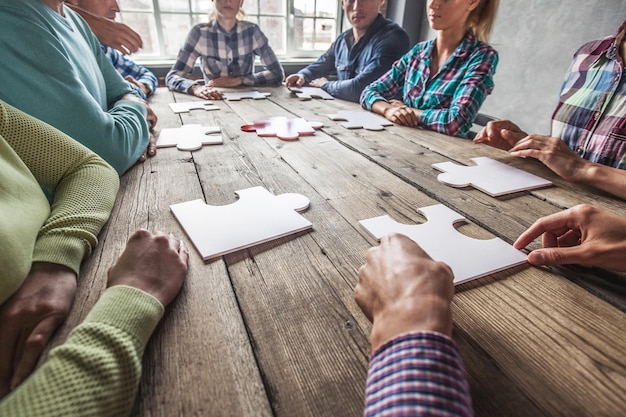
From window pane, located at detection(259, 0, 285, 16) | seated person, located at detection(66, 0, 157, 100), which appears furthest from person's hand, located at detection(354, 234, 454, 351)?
window pane, located at detection(259, 0, 285, 16)

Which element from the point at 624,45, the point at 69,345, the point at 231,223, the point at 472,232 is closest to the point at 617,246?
the point at 472,232

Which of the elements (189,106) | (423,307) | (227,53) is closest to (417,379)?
(423,307)

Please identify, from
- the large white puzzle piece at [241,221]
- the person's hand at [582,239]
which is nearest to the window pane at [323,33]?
the large white puzzle piece at [241,221]

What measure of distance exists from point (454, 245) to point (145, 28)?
3.83 meters

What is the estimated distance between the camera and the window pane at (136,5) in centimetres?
320

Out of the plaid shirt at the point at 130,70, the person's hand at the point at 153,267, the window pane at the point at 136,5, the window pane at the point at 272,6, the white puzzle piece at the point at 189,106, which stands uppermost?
the window pane at the point at 272,6

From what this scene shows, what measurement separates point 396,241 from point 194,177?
25.0 inches

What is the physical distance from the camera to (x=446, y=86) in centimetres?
163

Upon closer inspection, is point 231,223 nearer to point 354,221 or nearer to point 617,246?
point 354,221

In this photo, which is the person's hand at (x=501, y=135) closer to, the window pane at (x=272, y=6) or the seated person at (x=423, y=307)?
the seated person at (x=423, y=307)

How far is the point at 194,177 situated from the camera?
0.96 meters

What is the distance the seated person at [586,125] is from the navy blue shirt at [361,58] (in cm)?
109

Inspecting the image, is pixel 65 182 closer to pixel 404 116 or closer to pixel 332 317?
pixel 332 317

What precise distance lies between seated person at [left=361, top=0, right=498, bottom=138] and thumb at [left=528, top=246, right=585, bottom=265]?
95cm
